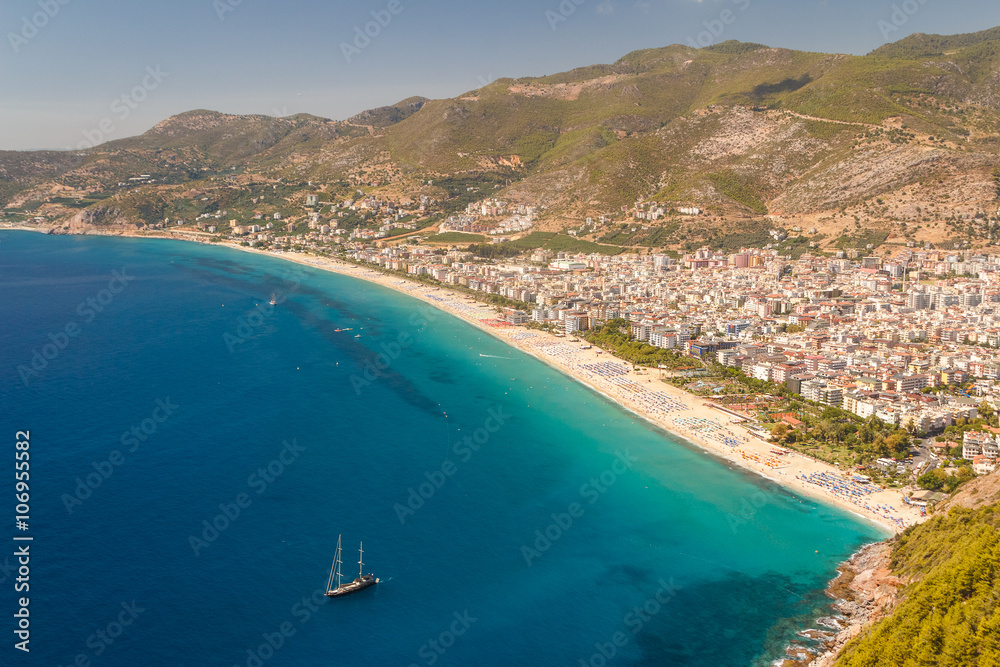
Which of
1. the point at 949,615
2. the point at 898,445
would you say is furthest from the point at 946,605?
the point at 898,445

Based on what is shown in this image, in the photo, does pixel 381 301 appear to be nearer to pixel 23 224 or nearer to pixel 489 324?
pixel 489 324

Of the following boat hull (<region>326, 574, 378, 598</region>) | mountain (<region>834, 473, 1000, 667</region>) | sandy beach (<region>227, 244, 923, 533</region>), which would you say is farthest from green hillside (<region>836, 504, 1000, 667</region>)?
boat hull (<region>326, 574, 378, 598</region>)

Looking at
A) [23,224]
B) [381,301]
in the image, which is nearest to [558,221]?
[381,301]

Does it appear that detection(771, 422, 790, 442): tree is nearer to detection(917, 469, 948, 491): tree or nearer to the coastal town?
the coastal town

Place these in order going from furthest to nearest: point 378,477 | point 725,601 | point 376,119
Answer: point 376,119, point 378,477, point 725,601

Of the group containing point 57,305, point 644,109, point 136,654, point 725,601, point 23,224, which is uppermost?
point 644,109

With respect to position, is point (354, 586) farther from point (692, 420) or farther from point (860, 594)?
point (692, 420)
